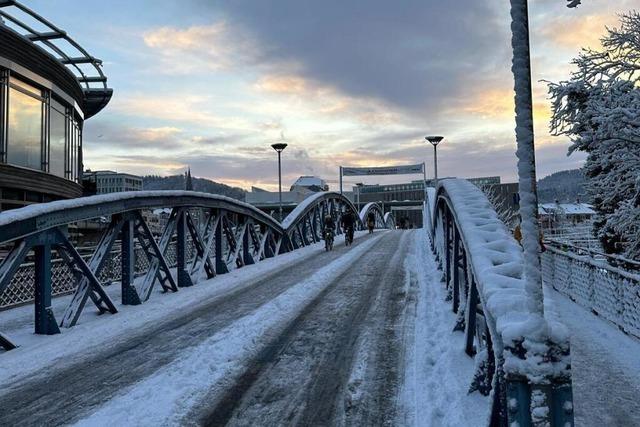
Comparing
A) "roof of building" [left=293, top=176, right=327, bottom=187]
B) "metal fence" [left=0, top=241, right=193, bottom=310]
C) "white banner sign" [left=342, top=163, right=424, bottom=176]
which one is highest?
"roof of building" [left=293, top=176, right=327, bottom=187]

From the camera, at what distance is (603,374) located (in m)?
5.44

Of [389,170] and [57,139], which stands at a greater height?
[389,170]

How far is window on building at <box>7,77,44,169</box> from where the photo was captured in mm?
18078

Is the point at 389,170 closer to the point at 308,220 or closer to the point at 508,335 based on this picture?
the point at 308,220

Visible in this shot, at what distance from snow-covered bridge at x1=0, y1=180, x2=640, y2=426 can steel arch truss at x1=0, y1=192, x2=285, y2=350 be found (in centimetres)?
3

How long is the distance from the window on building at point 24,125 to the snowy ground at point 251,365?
1215 centimetres

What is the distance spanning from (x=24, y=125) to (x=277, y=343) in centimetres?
1783

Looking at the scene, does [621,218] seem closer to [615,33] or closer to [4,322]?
[615,33]

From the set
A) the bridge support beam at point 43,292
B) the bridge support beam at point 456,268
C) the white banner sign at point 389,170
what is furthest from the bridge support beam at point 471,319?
the white banner sign at point 389,170

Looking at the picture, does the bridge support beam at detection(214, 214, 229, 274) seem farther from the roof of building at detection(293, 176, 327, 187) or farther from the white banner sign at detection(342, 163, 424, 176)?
the roof of building at detection(293, 176, 327, 187)

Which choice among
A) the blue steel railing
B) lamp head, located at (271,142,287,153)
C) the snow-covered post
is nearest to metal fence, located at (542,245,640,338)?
the snow-covered post

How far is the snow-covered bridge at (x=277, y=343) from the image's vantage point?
3.51 m

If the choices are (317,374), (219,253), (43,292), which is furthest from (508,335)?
(219,253)

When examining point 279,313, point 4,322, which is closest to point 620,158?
point 279,313
